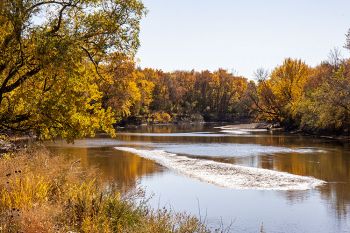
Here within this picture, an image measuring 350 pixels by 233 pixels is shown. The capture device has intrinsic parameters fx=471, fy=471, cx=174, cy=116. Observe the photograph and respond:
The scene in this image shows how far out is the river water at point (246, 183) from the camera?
1691 centimetres

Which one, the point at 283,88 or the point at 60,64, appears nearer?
the point at 60,64

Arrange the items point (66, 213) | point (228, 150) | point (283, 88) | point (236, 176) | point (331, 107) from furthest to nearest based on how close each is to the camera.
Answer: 1. point (283, 88)
2. point (331, 107)
3. point (228, 150)
4. point (236, 176)
5. point (66, 213)

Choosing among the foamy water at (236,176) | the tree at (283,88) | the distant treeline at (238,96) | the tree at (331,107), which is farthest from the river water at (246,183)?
the tree at (283,88)

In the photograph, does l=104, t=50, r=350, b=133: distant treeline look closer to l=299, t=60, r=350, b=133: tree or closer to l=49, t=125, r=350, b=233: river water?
l=299, t=60, r=350, b=133: tree

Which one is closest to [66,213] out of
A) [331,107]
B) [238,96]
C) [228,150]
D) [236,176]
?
[236,176]

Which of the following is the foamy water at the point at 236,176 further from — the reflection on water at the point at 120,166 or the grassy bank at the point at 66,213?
the grassy bank at the point at 66,213

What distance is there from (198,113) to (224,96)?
11.2 metres

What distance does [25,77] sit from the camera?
41.9 feet

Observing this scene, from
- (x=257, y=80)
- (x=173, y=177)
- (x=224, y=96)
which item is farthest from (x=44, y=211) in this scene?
(x=224, y=96)

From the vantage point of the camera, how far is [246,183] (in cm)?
2459

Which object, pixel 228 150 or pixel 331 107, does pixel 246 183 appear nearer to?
pixel 228 150

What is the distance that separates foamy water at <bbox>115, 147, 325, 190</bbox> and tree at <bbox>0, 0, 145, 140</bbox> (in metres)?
12.1

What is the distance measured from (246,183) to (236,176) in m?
2.26

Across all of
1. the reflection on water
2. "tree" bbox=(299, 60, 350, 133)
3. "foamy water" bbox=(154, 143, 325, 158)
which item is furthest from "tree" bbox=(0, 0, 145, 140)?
"tree" bbox=(299, 60, 350, 133)
